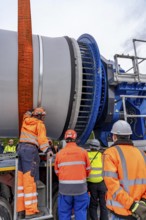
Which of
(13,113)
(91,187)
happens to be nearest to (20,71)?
(13,113)

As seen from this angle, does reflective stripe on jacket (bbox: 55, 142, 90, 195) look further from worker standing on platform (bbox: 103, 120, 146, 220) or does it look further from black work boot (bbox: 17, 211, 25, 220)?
worker standing on platform (bbox: 103, 120, 146, 220)

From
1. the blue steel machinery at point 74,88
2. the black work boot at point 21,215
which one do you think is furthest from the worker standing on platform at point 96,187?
the black work boot at point 21,215

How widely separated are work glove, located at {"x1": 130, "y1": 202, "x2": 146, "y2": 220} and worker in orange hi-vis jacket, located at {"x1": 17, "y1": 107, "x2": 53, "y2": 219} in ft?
6.08

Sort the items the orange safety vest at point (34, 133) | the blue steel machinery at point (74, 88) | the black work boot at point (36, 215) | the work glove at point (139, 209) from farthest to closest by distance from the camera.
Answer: the blue steel machinery at point (74, 88)
the orange safety vest at point (34, 133)
the black work boot at point (36, 215)
the work glove at point (139, 209)

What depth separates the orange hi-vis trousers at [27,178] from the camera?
3428 millimetres

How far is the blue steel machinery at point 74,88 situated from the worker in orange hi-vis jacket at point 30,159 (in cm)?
39

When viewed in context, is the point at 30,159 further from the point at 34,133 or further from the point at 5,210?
the point at 5,210

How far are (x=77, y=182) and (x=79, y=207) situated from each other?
39 centimetres

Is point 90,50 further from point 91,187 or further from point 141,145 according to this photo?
point 91,187

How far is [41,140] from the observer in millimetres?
3748

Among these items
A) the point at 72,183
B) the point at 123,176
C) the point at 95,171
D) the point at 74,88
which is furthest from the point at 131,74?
the point at 123,176

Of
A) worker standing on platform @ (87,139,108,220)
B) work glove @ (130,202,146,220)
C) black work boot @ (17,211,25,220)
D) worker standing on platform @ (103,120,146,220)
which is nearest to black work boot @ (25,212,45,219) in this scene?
black work boot @ (17,211,25,220)

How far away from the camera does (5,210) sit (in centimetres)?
356

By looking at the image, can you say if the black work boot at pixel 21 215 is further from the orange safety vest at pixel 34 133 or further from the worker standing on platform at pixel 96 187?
the worker standing on platform at pixel 96 187
